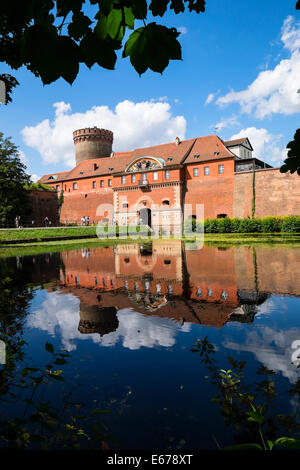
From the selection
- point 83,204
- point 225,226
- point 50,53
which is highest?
point 83,204

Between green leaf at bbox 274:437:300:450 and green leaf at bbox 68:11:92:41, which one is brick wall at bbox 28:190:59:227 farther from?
green leaf at bbox 274:437:300:450

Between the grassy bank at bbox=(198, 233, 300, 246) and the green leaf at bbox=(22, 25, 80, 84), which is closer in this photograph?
the green leaf at bbox=(22, 25, 80, 84)

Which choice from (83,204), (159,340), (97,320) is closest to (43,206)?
(83,204)

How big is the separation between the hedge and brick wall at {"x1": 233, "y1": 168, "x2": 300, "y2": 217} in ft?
16.8

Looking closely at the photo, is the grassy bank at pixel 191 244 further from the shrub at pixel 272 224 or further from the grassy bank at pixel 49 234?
the shrub at pixel 272 224

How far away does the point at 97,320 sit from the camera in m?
4.25

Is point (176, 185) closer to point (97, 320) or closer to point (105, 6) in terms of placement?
point (97, 320)

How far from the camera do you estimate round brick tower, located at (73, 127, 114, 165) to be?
50.0m

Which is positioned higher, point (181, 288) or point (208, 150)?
point (208, 150)

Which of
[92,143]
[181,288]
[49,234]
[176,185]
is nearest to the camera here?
[181,288]

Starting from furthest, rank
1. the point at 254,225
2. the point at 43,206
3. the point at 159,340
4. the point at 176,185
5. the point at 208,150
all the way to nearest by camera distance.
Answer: the point at 43,206 < the point at 176,185 < the point at 208,150 < the point at 254,225 < the point at 159,340

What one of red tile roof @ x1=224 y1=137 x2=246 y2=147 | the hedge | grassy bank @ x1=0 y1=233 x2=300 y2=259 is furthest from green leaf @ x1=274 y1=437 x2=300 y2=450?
red tile roof @ x1=224 y1=137 x2=246 y2=147

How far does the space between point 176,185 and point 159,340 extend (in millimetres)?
33008
